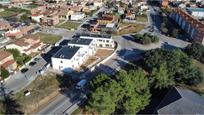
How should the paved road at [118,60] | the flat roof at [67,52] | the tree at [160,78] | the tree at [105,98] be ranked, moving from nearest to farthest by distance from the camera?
the tree at [105,98] → the paved road at [118,60] → the tree at [160,78] → the flat roof at [67,52]

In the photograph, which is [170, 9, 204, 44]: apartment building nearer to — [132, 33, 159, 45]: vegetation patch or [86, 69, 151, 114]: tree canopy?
[132, 33, 159, 45]: vegetation patch

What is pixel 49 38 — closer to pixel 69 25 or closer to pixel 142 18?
pixel 69 25

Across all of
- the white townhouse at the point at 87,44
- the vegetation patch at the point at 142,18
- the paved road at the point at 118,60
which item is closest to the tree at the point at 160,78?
the paved road at the point at 118,60

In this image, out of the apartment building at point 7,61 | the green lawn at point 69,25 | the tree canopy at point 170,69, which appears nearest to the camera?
the tree canopy at point 170,69

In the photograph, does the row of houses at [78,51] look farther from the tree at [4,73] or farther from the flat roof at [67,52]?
the tree at [4,73]

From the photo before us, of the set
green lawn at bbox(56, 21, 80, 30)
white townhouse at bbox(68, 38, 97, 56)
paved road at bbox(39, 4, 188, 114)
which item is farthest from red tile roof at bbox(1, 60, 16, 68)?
green lawn at bbox(56, 21, 80, 30)
